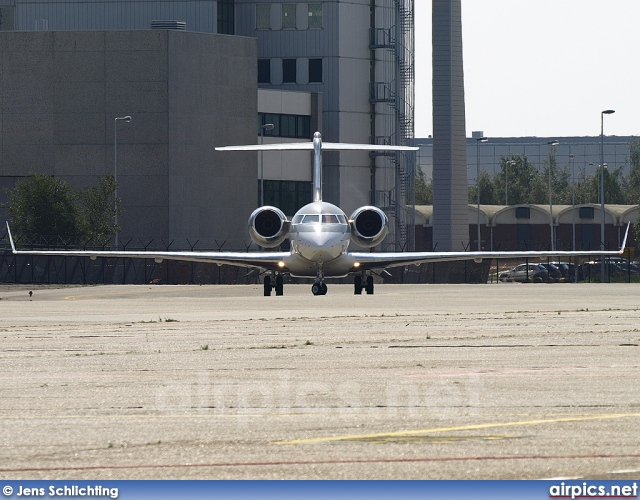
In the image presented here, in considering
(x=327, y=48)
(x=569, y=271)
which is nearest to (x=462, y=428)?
(x=569, y=271)

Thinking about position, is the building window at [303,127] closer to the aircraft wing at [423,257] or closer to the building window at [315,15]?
Result: the building window at [315,15]

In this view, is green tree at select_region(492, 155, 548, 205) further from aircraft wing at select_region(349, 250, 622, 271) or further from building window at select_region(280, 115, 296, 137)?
aircraft wing at select_region(349, 250, 622, 271)

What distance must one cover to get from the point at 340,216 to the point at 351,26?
170 ft

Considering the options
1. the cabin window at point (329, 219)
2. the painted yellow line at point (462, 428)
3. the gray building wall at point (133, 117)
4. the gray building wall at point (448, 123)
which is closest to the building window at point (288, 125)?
the gray building wall at point (133, 117)

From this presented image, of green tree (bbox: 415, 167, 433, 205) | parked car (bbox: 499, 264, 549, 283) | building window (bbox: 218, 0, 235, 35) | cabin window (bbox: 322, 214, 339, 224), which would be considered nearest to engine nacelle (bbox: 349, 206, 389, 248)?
cabin window (bbox: 322, 214, 339, 224)

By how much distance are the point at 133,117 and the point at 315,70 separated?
1541 centimetres

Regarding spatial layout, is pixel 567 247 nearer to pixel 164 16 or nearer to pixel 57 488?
pixel 164 16

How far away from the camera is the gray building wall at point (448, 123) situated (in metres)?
73.5

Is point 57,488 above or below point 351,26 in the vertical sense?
below

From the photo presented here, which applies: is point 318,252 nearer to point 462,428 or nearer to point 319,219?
point 319,219

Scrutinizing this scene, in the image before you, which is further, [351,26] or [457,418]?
[351,26]

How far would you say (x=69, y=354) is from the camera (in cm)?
1683

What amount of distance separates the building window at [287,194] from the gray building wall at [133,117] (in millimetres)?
6782

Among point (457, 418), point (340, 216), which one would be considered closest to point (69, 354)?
point (457, 418)
